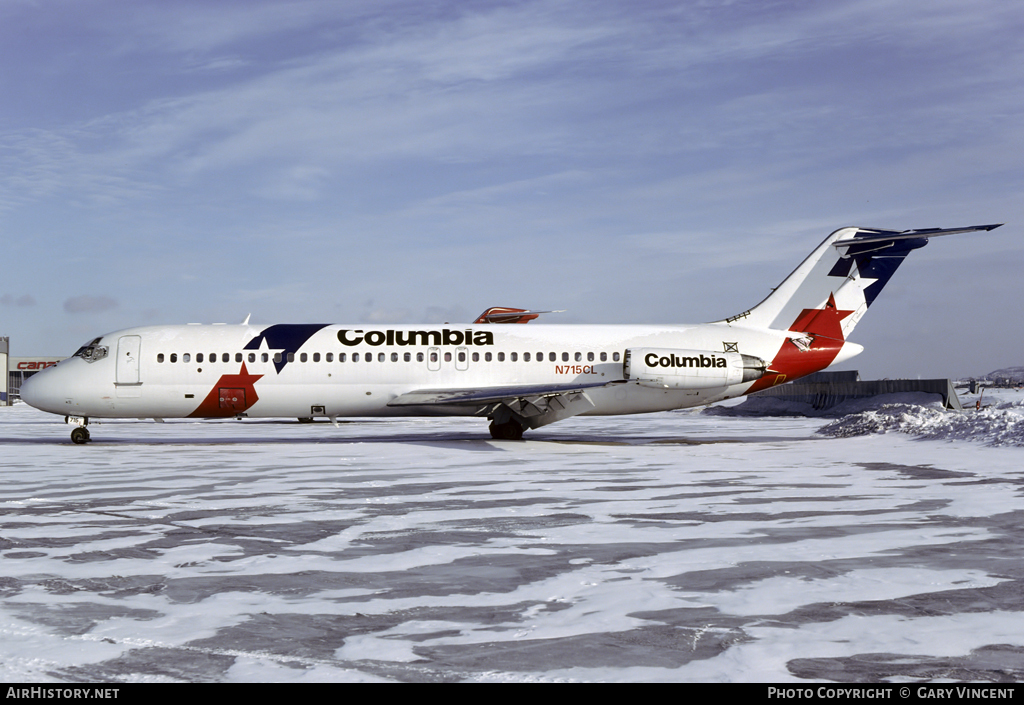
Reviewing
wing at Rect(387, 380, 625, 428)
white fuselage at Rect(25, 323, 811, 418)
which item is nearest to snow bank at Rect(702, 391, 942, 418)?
white fuselage at Rect(25, 323, 811, 418)

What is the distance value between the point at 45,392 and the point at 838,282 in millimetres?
22068

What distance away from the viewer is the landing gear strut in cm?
2428

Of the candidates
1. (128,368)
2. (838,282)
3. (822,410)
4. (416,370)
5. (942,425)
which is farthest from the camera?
(822,410)

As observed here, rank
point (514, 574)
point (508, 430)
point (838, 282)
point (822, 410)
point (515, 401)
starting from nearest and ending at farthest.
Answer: point (514, 574), point (515, 401), point (508, 430), point (838, 282), point (822, 410)

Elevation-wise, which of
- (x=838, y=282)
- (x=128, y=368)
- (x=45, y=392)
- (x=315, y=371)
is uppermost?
(x=838, y=282)

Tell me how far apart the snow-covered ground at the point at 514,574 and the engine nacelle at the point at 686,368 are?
8.14m

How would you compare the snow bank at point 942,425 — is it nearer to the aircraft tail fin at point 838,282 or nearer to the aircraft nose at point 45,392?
the aircraft tail fin at point 838,282

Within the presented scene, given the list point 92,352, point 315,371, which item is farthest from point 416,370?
point 92,352

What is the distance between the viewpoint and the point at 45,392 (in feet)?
76.8

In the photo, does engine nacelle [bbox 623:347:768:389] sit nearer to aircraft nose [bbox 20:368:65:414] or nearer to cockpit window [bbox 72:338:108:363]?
cockpit window [bbox 72:338:108:363]

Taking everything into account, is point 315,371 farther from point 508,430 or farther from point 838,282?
point 838,282

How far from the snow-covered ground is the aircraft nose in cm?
863

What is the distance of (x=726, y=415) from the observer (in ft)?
162

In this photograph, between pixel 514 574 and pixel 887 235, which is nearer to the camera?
pixel 514 574
